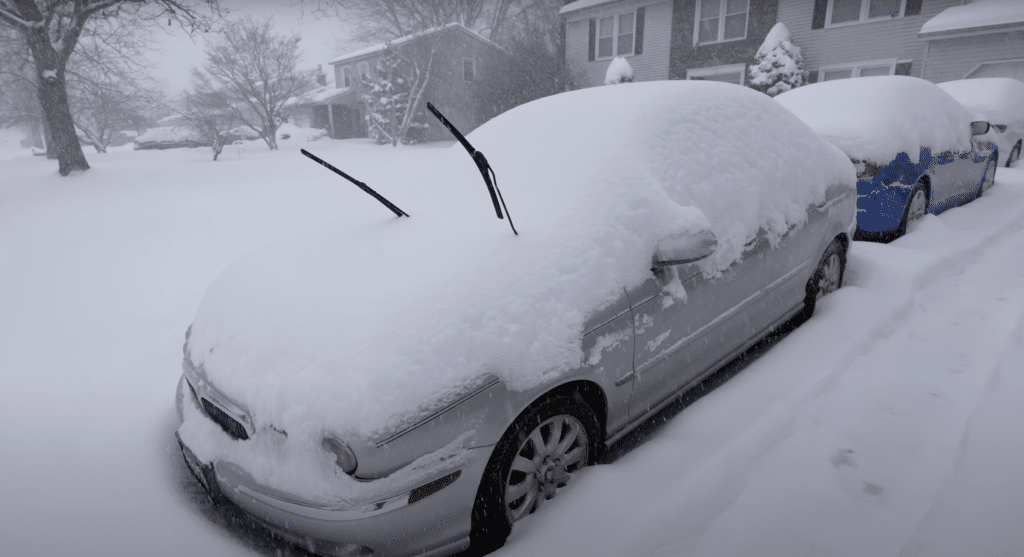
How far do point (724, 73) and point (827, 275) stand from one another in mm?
16647

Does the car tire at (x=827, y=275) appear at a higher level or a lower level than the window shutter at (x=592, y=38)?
lower

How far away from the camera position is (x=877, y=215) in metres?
4.61

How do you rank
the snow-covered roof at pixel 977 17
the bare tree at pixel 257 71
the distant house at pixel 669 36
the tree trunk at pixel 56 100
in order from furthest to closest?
the bare tree at pixel 257 71, the distant house at pixel 669 36, the snow-covered roof at pixel 977 17, the tree trunk at pixel 56 100

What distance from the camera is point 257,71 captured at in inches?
953

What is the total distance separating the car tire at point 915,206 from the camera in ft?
15.7

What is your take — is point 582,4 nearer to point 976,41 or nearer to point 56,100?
point 976,41

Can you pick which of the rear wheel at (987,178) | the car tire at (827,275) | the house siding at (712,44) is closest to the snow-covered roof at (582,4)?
the house siding at (712,44)

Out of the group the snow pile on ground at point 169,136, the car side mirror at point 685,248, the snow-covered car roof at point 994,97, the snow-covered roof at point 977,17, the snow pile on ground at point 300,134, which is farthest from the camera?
the snow pile on ground at point 169,136

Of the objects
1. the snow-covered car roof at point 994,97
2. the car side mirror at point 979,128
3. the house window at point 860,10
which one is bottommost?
the car side mirror at point 979,128

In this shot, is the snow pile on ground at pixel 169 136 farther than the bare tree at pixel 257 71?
Yes

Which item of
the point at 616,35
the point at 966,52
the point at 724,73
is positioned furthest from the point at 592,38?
the point at 966,52

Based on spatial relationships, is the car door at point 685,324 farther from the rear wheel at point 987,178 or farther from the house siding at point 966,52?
the house siding at point 966,52

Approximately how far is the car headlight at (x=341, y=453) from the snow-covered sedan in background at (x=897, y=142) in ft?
15.8

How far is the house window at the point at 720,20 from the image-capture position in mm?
17188
